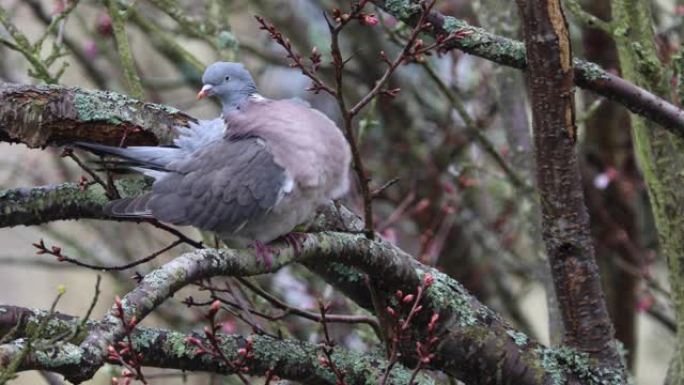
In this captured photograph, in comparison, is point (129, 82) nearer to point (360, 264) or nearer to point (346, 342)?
point (360, 264)

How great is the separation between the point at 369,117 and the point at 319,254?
162 cm

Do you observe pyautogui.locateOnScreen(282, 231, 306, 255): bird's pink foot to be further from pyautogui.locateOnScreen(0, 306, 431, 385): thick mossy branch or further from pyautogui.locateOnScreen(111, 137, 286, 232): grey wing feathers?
pyautogui.locateOnScreen(0, 306, 431, 385): thick mossy branch

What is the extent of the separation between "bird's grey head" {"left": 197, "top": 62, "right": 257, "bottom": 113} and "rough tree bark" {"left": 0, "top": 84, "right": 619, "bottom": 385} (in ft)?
1.32

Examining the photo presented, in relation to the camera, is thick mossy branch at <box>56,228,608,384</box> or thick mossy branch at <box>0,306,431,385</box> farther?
thick mossy branch at <box>56,228,608,384</box>

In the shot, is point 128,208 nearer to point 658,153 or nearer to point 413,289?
point 413,289

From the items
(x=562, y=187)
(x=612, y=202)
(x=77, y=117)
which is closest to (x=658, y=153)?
(x=562, y=187)

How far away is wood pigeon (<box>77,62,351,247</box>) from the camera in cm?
255

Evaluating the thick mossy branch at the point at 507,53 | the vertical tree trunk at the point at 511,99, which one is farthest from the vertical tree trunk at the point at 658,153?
the vertical tree trunk at the point at 511,99

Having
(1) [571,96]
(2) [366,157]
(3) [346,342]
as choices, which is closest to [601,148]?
(2) [366,157]

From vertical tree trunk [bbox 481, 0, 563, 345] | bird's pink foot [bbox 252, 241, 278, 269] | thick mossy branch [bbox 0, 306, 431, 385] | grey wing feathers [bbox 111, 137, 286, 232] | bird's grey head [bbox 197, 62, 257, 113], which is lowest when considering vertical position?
thick mossy branch [bbox 0, 306, 431, 385]

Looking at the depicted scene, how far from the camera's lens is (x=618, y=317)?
17.6ft

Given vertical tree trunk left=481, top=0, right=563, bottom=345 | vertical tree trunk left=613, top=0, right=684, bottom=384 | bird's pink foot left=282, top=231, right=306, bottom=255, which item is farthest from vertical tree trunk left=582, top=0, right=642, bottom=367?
bird's pink foot left=282, top=231, right=306, bottom=255

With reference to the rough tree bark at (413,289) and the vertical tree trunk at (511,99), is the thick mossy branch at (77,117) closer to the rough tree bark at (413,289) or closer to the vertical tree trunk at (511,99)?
the rough tree bark at (413,289)

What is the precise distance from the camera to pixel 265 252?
2.38 metres
